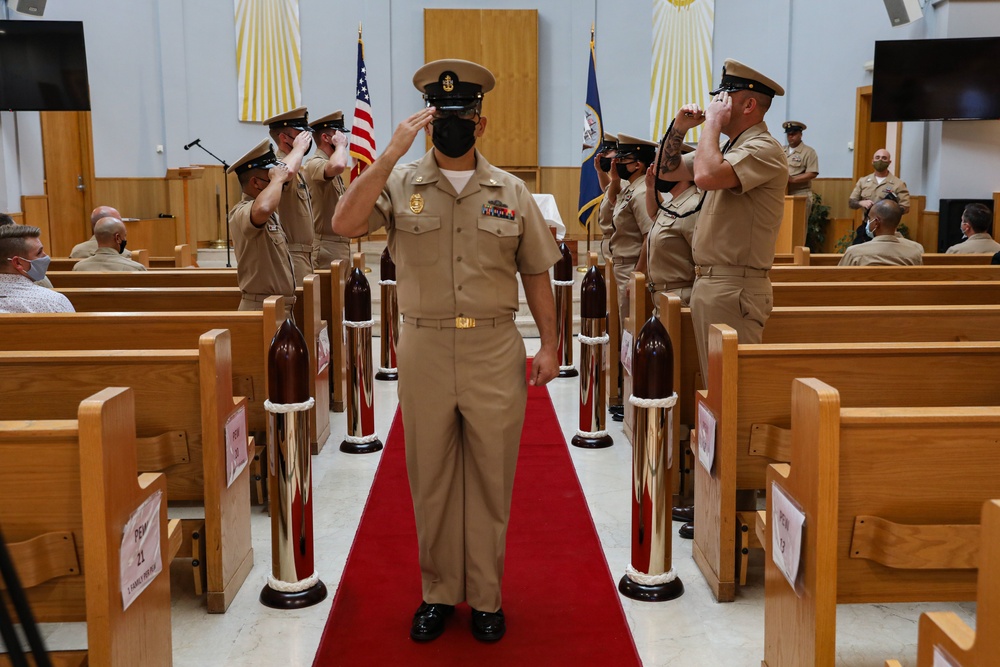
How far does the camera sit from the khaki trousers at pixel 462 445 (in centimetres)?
267

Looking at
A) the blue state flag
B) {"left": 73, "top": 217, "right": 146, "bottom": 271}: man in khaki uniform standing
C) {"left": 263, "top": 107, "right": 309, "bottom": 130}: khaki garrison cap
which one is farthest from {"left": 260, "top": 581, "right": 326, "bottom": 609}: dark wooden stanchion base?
the blue state flag

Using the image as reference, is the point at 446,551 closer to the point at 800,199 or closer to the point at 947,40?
the point at 800,199

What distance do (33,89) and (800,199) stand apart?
7300 mm

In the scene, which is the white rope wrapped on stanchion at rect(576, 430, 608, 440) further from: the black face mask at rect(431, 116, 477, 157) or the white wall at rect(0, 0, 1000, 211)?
the white wall at rect(0, 0, 1000, 211)

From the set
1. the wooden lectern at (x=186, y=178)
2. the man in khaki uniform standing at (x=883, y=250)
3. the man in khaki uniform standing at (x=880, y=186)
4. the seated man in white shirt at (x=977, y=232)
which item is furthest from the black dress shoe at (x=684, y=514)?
the wooden lectern at (x=186, y=178)

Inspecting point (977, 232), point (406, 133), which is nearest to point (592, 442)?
point (406, 133)

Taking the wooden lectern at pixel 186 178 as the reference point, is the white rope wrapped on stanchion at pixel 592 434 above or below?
below

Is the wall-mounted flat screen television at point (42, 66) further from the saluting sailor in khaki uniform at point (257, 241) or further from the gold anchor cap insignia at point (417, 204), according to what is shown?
the gold anchor cap insignia at point (417, 204)

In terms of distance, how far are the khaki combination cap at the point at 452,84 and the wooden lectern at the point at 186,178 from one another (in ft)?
28.0

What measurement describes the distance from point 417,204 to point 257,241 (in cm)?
195

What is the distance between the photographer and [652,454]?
3008 mm

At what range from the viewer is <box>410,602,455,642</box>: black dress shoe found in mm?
2758

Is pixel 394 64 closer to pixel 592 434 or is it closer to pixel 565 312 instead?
pixel 565 312

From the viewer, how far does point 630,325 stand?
4.72 metres
